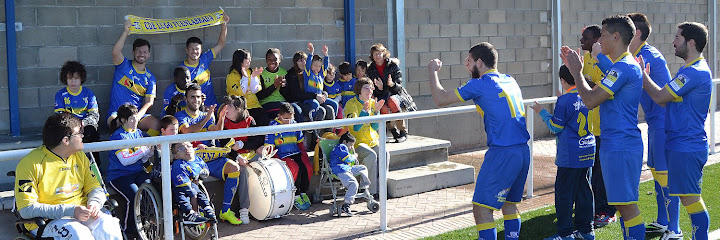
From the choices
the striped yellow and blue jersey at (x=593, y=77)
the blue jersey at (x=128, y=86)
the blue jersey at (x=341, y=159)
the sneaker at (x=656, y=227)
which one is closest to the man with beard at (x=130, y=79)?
the blue jersey at (x=128, y=86)

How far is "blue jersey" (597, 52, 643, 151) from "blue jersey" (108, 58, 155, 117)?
5.08 meters

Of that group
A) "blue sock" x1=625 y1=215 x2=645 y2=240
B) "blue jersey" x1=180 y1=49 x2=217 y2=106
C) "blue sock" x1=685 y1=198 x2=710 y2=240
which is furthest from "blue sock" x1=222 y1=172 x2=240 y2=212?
"blue sock" x1=685 y1=198 x2=710 y2=240

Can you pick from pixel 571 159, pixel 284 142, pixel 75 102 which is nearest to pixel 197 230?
pixel 284 142

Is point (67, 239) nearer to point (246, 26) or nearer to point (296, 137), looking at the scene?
point (296, 137)

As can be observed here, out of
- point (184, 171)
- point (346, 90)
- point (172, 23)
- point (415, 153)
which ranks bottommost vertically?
A: point (415, 153)

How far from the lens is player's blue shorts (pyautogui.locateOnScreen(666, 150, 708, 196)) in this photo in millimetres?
6141

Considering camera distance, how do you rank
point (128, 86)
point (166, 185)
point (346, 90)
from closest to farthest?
point (166, 185) < point (128, 86) < point (346, 90)

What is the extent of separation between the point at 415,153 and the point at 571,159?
334cm

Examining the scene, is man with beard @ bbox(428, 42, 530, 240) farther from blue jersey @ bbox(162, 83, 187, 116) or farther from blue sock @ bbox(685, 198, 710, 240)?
blue jersey @ bbox(162, 83, 187, 116)

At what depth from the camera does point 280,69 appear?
9641 millimetres

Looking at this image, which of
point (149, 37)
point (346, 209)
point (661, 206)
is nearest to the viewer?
point (661, 206)

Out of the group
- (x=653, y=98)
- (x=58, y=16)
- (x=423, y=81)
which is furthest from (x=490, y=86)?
(x=423, y=81)

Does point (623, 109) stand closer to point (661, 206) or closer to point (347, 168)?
point (661, 206)

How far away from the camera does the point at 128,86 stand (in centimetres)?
851
